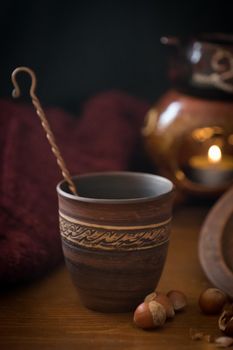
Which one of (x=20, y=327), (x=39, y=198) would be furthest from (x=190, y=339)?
(x=39, y=198)

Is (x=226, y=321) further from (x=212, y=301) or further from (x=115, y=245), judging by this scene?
(x=115, y=245)

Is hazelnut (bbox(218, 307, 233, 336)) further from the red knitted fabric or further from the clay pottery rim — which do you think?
the red knitted fabric

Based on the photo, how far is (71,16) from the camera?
1.41 m

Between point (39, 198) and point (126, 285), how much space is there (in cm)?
28

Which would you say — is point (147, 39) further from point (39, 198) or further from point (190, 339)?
point (190, 339)

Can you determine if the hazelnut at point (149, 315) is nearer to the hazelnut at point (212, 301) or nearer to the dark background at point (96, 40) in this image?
the hazelnut at point (212, 301)

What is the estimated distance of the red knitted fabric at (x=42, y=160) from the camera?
0.84 metres

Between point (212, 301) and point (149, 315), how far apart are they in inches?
3.7

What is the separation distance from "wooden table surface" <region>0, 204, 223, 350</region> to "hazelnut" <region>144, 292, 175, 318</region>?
12 mm

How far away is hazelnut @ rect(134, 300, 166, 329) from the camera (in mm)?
707

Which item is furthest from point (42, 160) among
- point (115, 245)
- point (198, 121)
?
point (115, 245)

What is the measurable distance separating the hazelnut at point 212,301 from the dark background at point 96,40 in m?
0.77

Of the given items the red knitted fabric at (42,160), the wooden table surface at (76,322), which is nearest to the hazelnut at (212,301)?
the wooden table surface at (76,322)

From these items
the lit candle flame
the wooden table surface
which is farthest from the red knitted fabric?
the lit candle flame
